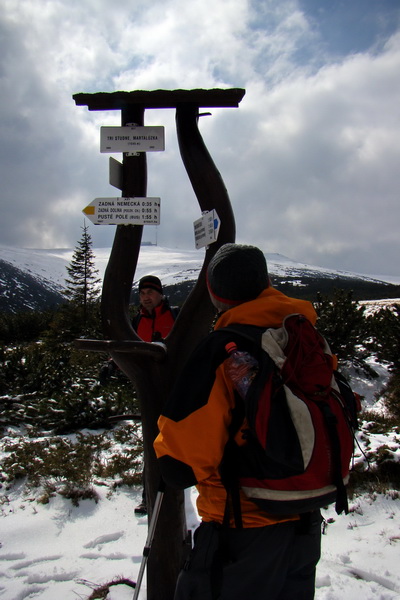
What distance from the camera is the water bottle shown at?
55.0 inches

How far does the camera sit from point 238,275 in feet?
5.52

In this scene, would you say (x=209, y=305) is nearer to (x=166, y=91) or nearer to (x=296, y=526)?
(x=296, y=526)

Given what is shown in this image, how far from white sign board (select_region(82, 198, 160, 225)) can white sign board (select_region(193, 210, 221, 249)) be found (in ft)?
1.05

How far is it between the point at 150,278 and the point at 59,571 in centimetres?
289

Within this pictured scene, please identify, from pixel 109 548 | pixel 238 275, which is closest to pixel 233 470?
pixel 238 275

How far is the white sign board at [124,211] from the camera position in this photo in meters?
2.68

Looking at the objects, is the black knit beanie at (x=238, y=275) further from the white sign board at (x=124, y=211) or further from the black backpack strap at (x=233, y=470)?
the white sign board at (x=124, y=211)

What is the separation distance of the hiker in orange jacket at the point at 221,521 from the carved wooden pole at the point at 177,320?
3.22 ft

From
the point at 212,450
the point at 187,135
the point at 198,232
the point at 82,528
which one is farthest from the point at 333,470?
the point at 82,528

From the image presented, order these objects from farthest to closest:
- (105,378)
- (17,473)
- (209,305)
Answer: (17,473)
(105,378)
(209,305)

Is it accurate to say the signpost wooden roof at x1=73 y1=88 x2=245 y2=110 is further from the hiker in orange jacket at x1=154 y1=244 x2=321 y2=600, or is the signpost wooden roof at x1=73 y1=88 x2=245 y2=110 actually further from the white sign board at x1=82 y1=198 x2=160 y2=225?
the hiker in orange jacket at x1=154 y1=244 x2=321 y2=600

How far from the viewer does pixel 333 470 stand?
1.44 m

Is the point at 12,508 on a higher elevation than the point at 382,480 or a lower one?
lower

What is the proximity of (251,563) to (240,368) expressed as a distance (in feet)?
2.57
